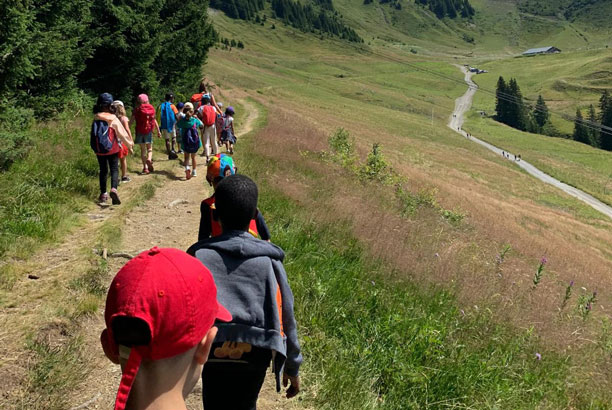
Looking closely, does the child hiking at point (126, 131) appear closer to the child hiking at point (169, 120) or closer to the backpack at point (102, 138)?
the backpack at point (102, 138)

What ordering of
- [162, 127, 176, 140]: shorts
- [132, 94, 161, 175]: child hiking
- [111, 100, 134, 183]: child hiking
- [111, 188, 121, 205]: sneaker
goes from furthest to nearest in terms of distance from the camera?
[162, 127, 176, 140]: shorts < [132, 94, 161, 175]: child hiking < [111, 100, 134, 183]: child hiking < [111, 188, 121, 205]: sneaker

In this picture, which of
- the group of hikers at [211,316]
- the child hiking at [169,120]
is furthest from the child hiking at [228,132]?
the group of hikers at [211,316]

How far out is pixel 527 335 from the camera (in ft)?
18.5

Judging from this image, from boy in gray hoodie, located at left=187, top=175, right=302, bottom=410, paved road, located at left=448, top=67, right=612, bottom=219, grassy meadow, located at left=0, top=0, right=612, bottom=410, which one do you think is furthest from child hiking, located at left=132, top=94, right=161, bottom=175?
paved road, located at left=448, top=67, right=612, bottom=219

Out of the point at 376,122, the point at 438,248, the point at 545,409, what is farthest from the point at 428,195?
the point at 376,122

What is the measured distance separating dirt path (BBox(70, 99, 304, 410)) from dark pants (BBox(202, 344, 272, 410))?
132 centimetres

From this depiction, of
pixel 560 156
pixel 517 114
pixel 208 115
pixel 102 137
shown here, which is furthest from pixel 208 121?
pixel 517 114

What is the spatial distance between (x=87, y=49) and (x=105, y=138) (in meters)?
5.93

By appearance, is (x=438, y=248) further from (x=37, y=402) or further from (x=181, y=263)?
(x=181, y=263)

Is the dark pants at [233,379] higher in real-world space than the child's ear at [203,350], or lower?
lower

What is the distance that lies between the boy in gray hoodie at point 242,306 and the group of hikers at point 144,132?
6297 mm

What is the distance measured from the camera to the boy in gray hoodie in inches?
101

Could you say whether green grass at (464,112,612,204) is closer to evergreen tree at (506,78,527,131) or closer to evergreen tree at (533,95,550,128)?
evergreen tree at (506,78,527,131)

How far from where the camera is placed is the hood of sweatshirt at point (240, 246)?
2.58 meters
